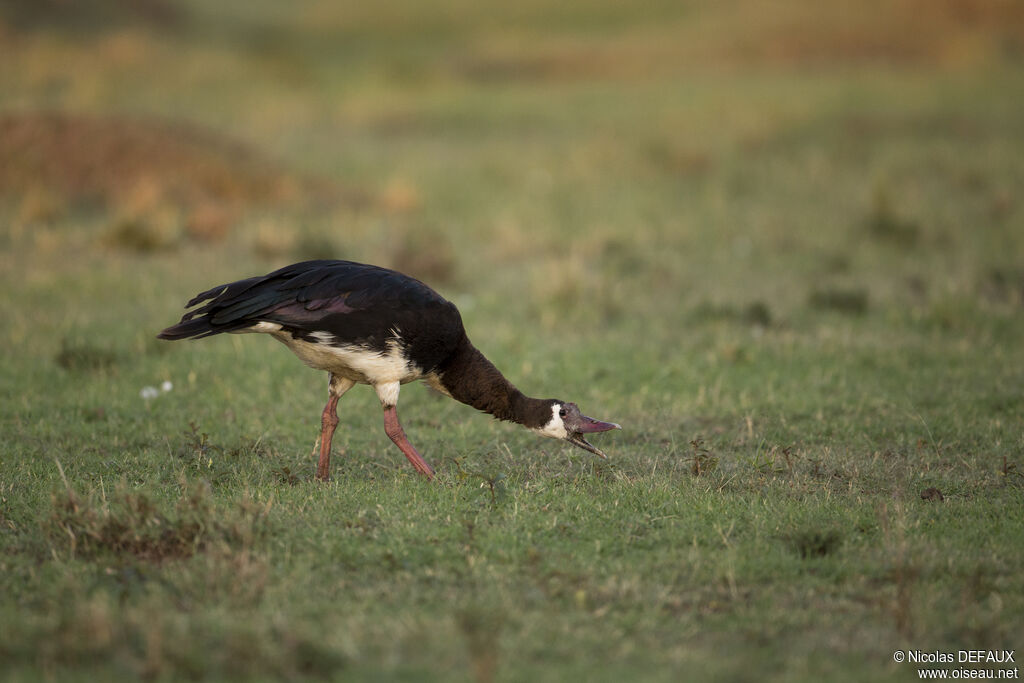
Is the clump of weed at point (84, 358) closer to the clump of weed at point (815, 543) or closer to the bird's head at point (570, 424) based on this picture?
the bird's head at point (570, 424)

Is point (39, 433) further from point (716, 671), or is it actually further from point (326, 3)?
point (326, 3)

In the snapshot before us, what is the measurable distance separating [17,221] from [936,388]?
10863 millimetres

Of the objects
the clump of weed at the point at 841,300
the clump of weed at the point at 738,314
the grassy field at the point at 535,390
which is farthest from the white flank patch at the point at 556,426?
the clump of weed at the point at 841,300

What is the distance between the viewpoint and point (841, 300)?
34.0 feet

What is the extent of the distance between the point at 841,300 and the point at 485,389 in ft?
17.4

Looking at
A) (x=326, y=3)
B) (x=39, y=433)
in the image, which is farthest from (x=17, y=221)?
(x=326, y=3)

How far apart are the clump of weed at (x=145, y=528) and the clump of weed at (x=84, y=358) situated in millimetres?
3269

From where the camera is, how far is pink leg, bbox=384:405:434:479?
6113 millimetres

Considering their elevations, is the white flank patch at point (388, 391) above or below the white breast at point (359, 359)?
below

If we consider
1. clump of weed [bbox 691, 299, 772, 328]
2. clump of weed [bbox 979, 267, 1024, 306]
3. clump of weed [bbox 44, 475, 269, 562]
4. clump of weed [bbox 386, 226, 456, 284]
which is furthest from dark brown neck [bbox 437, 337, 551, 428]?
clump of weed [bbox 979, 267, 1024, 306]

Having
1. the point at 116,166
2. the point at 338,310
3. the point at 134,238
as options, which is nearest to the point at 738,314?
the point at 338,310

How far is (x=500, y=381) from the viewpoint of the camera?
21.1 feet

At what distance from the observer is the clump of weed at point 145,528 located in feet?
16.0

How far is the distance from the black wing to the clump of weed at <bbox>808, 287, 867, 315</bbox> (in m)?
5.52
